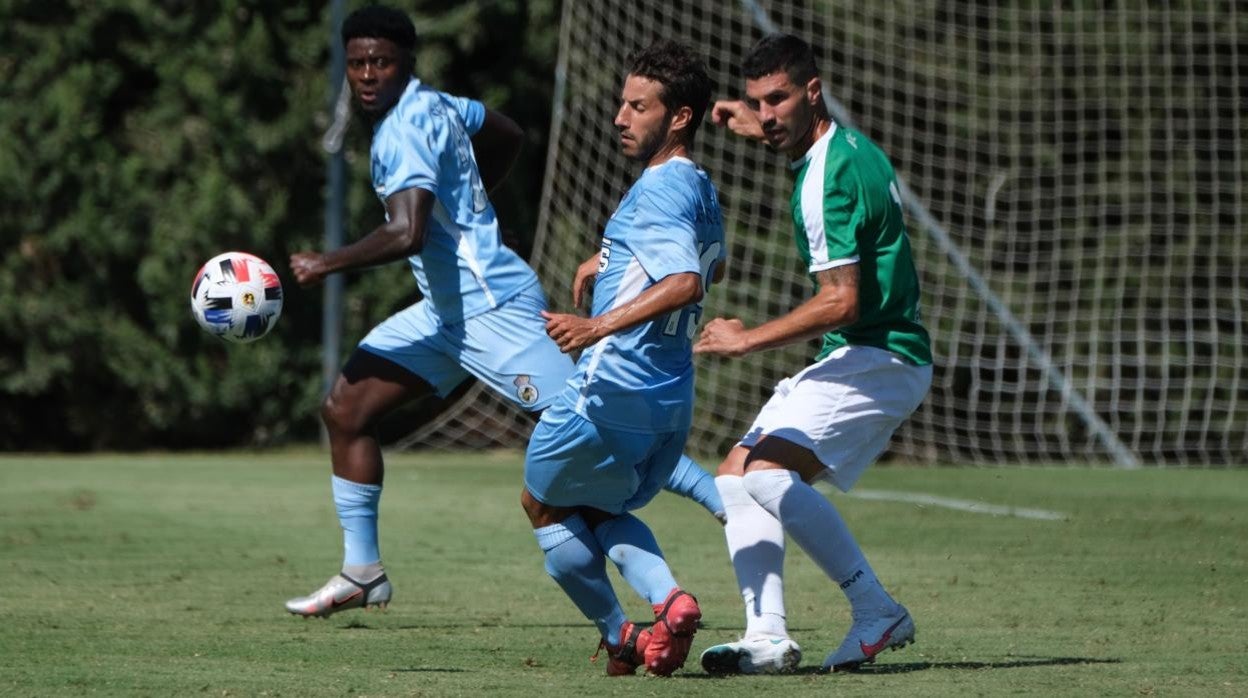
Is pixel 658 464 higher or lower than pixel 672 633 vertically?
higher

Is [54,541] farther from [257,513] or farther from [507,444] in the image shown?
[507,444]

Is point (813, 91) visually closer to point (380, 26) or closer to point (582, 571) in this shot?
point (582, 571)

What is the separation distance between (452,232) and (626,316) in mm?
2020

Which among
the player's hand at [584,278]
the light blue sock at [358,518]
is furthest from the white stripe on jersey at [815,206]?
the light blue sock at [358,518]

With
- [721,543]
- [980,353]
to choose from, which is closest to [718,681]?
[721,543]

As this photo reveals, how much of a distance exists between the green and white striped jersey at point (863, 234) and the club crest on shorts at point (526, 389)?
1.41m

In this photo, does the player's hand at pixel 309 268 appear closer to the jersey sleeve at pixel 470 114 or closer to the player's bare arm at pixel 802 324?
the jersey sleeve at pixel 470 114

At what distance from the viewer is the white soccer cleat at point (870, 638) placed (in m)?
5.43

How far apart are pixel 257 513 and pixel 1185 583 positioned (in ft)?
17.5

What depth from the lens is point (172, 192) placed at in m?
16.2

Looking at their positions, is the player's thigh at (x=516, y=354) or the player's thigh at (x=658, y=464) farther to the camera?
the player's thigh at (x=516, y=354)

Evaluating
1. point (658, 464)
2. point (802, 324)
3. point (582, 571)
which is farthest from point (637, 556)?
point (802, 324)

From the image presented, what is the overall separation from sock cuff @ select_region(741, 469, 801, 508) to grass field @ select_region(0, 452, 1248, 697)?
20.7 inches

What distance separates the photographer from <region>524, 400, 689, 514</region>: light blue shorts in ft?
17.4
